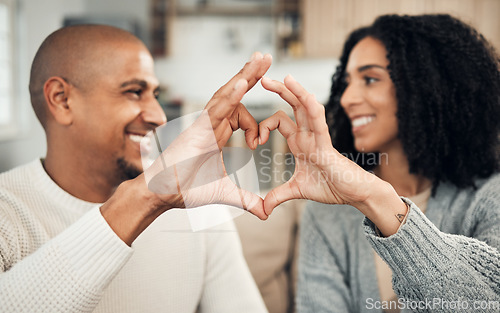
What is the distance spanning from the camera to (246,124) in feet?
2.17

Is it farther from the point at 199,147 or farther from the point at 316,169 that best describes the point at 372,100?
the point at 199,147

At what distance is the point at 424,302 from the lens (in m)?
0.70

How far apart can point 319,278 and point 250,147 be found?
1.77 ft

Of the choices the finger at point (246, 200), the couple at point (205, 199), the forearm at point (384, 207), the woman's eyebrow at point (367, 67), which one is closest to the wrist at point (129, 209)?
the couple at point (205, 199)

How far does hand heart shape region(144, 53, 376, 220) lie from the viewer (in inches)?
23.3

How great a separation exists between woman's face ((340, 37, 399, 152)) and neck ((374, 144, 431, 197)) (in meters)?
0.02

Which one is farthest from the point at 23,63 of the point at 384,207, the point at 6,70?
the point at 384,207

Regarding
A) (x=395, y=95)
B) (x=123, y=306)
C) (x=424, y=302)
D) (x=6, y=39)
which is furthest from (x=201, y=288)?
(x=6, y=39)

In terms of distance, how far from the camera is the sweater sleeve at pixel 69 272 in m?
0.54

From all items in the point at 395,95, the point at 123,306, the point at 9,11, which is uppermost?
the point at 9,11

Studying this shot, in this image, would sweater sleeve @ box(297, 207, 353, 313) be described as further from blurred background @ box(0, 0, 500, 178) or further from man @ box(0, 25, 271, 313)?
blurred background @ box(0, 0, 500, 178)

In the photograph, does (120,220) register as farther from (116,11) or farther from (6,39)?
(116,11)

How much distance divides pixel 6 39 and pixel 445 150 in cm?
267

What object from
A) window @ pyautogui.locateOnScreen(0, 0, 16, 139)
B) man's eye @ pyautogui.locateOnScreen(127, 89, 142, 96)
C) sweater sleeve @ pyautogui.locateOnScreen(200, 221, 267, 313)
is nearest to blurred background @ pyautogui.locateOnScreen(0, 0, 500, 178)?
window @ pyautogui.locateOnScreen(0, 0, 16, 139)
